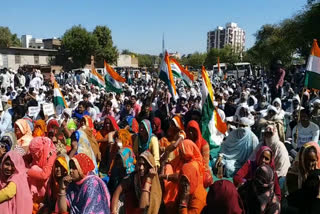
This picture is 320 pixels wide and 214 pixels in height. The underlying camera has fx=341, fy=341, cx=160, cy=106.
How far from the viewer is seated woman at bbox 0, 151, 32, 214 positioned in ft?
9.72

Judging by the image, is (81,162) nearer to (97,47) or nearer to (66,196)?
(66,196)

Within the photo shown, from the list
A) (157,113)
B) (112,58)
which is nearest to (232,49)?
(112,58)

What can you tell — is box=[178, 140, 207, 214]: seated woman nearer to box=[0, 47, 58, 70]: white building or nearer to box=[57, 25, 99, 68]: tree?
box=[0, 47, 58, 70]: white building

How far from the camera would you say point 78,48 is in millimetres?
38938

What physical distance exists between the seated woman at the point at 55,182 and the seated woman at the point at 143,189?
506 mm

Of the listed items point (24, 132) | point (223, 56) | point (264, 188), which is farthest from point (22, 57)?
point (264, 188)

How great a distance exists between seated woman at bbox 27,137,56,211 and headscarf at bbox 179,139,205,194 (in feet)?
4.76

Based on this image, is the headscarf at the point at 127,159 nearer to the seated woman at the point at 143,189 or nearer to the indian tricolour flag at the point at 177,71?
the seated woman at the point at 143,189

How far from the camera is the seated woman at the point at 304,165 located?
354 centimetres

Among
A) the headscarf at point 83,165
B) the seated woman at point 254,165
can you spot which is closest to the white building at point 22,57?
the headscarf at point 83,165

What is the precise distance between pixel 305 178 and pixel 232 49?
63.1 meters

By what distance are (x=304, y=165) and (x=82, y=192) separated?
229cm

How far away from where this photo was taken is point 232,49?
64.3 meters

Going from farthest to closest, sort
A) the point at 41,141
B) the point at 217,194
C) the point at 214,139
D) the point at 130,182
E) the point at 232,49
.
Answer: the point at 232,49 → the point at 214,139 → the point at 41,141 → the point at 130,182 → the point at 217,194
